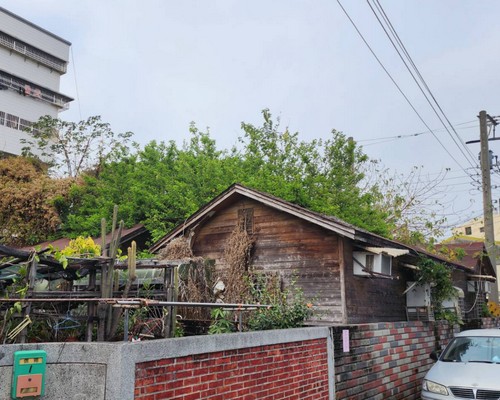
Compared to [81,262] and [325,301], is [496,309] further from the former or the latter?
[81,262]

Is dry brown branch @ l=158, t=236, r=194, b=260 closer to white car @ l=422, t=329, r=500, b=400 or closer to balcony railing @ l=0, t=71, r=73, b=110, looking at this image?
white car @ l=422, t=329, r=500, b=400

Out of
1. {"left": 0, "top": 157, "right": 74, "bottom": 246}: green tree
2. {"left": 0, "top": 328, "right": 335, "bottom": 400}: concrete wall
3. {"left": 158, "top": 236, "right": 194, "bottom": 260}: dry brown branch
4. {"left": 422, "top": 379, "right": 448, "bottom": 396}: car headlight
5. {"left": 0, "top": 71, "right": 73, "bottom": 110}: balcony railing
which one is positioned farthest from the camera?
{"left": 0, "top": 71, "right": 73, "bottom": 110}: balcony railing

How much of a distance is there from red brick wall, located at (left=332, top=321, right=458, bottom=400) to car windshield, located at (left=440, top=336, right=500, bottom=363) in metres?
0.92

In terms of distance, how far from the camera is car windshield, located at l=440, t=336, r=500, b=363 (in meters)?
8.75

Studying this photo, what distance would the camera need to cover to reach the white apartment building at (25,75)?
5025 centimetres

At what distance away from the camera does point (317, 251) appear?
37.4 feet

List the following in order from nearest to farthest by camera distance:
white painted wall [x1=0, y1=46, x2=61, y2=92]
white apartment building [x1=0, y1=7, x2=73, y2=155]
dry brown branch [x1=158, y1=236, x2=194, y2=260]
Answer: dry brown branch [x1=158, y1=236, x2=194, y2=260] < white apartment building [x1=0, y1=7, x2=73, y2=155] < white painted wall [x1=0, y1=46, x2=61, y2=92]

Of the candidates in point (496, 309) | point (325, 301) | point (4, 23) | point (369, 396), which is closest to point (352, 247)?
point (325, 301)

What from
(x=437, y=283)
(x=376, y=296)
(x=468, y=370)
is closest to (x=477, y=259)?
(x=437, y=283)

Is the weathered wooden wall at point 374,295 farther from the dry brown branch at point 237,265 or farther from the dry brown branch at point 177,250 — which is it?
the dry brown branch at point 177,250

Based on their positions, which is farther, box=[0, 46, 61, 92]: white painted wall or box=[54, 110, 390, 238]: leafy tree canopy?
box=[0, 46, 61, 92]: white painted wall

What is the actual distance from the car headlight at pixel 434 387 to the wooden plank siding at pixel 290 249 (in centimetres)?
277

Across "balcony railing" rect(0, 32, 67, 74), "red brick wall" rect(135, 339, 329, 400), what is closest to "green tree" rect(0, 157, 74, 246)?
"red brick wall" rect(135, 339, 329, 400)

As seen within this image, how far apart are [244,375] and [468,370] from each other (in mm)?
4689
